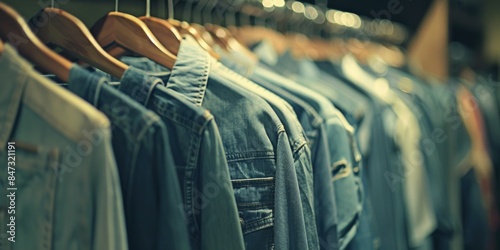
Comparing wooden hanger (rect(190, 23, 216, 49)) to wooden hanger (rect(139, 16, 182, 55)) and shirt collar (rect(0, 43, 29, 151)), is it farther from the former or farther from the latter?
shirt collar (rect(0, 43, 29, 151))

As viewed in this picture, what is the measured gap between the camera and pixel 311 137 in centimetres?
90

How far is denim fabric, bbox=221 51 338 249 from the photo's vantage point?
881mm

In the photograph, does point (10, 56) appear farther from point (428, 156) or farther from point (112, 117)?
point (428, 156)

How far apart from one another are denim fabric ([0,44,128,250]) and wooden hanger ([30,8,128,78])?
0.12 metres

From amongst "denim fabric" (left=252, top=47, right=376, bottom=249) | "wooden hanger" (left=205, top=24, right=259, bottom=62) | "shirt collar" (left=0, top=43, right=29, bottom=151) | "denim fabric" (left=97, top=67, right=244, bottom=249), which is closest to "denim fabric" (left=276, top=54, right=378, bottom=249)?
"denim fabric" (left=252, top=47, right=376, bottom=249)

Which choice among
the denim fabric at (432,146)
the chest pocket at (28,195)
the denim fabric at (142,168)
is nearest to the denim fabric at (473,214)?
the denim fabric at (432,146)

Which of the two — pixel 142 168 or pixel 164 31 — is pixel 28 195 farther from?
pixel 164 31

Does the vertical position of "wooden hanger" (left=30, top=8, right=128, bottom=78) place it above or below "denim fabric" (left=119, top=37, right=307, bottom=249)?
above

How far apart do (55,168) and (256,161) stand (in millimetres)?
306

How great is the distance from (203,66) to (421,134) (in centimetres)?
70

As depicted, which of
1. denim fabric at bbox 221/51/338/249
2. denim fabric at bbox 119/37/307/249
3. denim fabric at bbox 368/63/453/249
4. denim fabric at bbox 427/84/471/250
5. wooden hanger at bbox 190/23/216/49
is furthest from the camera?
denim fabric at bbox 427/84/471/250

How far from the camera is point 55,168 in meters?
0.57

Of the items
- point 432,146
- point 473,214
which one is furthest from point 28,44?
point 473,214

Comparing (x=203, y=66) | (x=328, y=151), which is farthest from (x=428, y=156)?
(x=203, y=66)
